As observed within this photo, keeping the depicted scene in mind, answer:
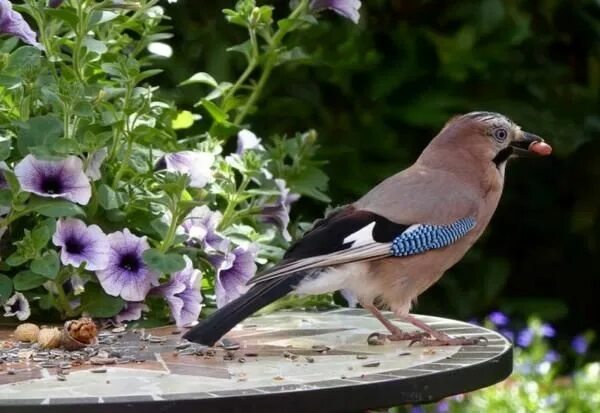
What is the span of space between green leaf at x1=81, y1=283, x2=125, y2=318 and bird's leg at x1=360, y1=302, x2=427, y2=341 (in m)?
Answer: 0.58

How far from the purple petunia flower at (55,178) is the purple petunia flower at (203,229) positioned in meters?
0.30

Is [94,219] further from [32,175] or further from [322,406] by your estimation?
[322,406]

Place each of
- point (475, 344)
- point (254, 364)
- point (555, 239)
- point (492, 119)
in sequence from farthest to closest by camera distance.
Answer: point (555, 239), point (492, 119), point (475, 344), point (254, 364)

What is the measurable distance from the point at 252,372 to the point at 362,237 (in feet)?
2.00

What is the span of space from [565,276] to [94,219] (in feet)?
12.2

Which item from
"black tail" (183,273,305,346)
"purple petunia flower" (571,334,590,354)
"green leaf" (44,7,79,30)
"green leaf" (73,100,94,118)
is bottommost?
"purple petunia flower" (571,334,590,354)

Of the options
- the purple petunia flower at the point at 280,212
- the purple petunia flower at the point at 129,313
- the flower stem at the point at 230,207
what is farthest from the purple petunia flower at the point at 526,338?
the purple petunia flower at the point at 129,313

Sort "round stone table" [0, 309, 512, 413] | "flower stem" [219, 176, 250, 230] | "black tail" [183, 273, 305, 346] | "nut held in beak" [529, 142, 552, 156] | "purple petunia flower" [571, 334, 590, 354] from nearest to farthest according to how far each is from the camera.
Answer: "round stone table" [0, 309, 512, 413] < "black tail" [183, 273, 305, 346] < "flower stem" [219, 176, 250, 230] < "nut held in beak" [529, 142, 552, 156] < "purple petunia flower" [571, 334, 590, 354]

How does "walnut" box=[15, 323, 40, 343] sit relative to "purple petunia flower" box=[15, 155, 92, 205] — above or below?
below

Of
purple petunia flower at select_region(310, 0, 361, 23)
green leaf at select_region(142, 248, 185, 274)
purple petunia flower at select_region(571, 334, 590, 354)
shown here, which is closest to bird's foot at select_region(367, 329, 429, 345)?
green leaf at select_region(142, 248, 185, 274)

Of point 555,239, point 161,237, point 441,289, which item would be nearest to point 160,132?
point 161,237

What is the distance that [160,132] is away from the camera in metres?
3.27

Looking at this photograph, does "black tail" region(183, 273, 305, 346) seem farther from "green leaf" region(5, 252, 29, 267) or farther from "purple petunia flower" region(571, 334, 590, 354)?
"purple petunia flower" region(571, 334, 590, 354)

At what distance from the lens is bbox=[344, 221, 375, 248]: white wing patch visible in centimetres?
306
